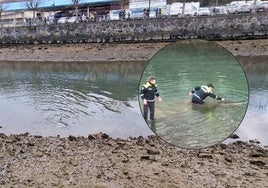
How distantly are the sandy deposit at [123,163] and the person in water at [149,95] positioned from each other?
2.91 m

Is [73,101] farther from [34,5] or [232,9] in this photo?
[34,5]

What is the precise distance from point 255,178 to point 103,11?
4700cm

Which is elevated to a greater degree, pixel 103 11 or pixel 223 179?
pixel 103 11

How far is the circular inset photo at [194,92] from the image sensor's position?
301cm

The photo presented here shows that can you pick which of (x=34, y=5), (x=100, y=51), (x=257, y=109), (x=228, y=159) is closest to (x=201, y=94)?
(x=228, y=159)

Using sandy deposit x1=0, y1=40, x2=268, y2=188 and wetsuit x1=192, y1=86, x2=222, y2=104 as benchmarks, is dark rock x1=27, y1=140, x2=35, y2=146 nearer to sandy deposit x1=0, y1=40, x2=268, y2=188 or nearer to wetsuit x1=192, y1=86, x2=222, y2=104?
sandy deposit x1=0, y1=40, x2=268, y2=188

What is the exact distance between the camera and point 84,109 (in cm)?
1277

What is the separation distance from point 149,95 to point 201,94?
1.70ft

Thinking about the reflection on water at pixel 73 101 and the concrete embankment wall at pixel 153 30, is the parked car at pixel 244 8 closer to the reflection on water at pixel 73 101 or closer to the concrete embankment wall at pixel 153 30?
the concrete embankment wall at pixel 153 30

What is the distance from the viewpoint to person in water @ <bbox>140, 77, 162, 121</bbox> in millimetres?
3175

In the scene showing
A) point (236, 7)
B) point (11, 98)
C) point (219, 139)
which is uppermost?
point (236, 7)

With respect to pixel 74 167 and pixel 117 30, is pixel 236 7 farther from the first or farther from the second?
pixel 74 167

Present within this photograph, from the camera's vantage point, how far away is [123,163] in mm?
6906

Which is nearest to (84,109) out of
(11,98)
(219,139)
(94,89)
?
(94,89)
